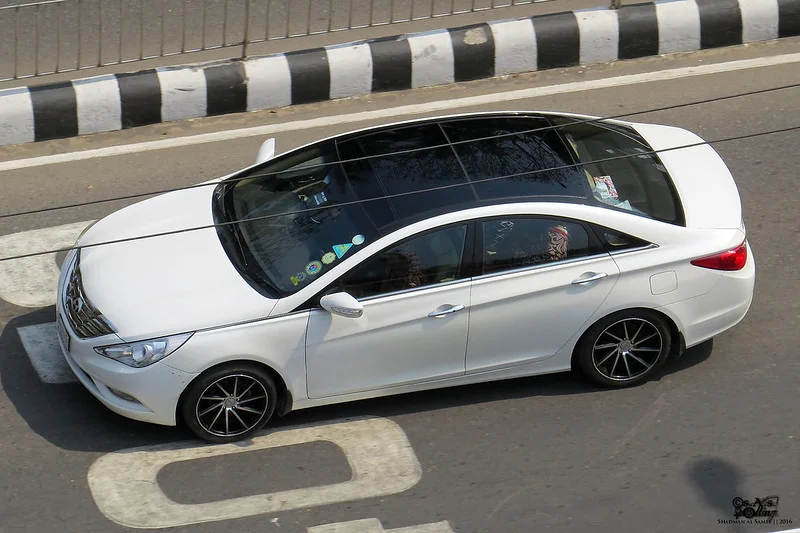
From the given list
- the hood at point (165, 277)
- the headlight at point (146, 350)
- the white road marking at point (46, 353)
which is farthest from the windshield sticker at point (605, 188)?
the white road marking at point (46, 353)

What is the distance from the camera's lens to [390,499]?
6.29m

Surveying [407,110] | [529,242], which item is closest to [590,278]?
[529,242]

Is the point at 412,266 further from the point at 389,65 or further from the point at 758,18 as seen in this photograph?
the point at 758,18

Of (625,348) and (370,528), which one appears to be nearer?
(370,528)

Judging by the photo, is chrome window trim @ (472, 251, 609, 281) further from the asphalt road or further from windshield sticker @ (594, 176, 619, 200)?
the asphalt road

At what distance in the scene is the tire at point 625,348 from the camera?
6.85 m

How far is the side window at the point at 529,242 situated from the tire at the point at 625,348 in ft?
1.62

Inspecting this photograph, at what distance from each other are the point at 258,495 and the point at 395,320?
4.06ft

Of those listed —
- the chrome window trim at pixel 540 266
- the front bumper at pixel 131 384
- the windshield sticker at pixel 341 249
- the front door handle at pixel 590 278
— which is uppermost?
the windshield sticker at pixel 341 249

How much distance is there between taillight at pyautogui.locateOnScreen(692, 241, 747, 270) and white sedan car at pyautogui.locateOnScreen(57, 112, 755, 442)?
13 millimetres

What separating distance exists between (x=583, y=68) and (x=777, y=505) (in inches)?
216

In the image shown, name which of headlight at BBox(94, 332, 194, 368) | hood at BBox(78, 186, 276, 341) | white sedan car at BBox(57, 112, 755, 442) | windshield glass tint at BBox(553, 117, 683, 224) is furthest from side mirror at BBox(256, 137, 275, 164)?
windshield glass tint at BBox(553, 117, 683, 224)

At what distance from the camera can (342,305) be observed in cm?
629

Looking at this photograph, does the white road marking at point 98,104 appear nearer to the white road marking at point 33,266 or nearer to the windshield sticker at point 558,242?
the white road marking at point 33,266
